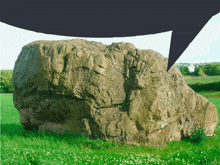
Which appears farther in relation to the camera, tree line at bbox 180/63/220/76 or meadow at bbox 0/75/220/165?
tree line at bbox 180/63/220/76

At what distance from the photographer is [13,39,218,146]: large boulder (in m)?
8.69

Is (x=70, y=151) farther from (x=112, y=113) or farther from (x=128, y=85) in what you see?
(x=128, y=85)

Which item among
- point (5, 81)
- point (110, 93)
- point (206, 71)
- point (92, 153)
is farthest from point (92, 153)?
point (206, 71)

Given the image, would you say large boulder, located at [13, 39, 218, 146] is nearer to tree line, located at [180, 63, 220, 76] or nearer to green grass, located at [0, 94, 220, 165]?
green grass, located at [0, 94, 220, 165]

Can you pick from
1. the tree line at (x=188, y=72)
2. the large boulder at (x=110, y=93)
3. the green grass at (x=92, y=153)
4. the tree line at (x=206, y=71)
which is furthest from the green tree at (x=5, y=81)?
the green grass at (x=92, y=153)

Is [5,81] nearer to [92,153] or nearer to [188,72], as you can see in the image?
[188,72]

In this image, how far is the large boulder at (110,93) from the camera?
869cm

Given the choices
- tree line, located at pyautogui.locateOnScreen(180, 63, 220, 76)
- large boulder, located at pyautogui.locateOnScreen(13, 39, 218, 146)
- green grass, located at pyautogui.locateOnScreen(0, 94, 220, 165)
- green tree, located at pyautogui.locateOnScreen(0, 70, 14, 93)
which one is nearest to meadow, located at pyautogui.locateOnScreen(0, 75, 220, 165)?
green grass, located at pyautogui.locateOnScreen(0, 94, 220, 165)

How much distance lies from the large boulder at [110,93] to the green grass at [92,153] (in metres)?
0.38

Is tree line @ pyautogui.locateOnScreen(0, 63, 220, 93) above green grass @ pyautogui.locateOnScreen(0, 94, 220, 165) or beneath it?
above

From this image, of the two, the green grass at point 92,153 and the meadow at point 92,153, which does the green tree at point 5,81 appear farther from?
the green grass at point 92,153

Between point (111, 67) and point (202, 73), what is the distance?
37.9 meters

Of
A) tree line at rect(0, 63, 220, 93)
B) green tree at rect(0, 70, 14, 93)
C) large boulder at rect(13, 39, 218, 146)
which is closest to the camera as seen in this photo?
large boulder at rect(13, 39, 218, 146)

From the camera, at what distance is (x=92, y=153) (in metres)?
7.71
